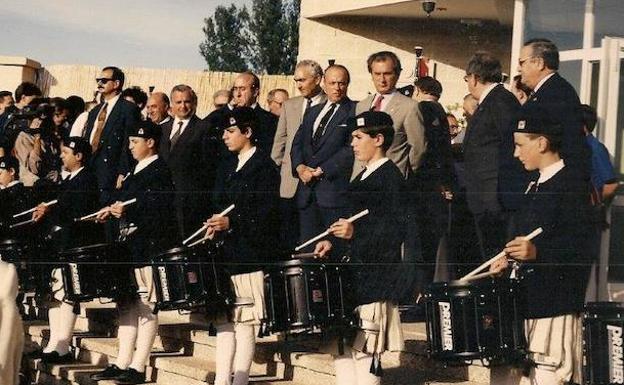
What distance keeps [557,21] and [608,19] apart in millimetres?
709

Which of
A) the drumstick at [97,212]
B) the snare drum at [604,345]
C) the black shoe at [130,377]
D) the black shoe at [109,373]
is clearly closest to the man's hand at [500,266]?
the snare drum at [604,345]

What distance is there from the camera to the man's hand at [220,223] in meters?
7.44

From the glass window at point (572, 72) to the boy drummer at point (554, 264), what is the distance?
211 centimetres

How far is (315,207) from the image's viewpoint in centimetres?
750

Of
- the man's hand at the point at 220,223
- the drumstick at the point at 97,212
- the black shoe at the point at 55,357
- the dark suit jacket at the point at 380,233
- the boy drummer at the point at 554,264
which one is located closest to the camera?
the boy drummer at the point at 554,264

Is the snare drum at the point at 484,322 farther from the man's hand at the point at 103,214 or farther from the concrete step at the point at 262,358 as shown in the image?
the man's hand at the point at 103,214

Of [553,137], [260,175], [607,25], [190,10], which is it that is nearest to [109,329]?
[190,10]

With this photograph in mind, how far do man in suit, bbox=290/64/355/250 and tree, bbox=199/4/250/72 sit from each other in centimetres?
131

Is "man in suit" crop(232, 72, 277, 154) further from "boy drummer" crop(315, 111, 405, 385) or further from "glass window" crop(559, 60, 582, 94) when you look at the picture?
"boy drummer" crop(315, 111, 405, 385)

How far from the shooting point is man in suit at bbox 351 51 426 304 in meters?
7.09

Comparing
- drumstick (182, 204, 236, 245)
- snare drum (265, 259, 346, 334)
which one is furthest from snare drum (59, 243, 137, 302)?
snare drum (265, 259, 346, 334)

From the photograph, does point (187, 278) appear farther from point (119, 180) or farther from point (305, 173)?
point (119, 180)

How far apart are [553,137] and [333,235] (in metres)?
1.34

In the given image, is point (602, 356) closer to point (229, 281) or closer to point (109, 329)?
point (229, 281)
